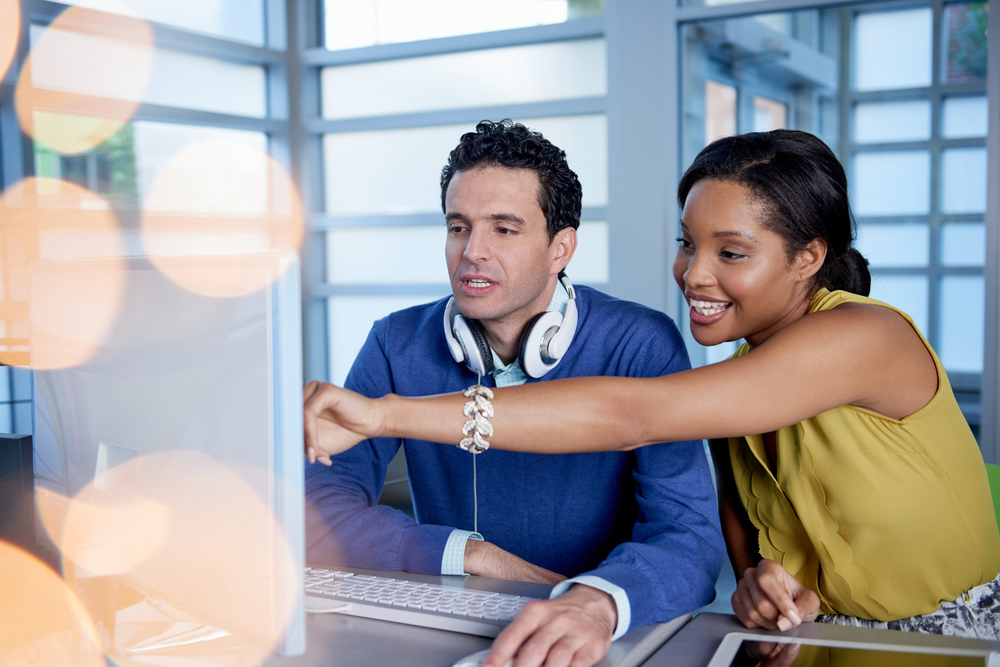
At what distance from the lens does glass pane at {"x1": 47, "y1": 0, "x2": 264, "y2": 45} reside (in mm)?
4211

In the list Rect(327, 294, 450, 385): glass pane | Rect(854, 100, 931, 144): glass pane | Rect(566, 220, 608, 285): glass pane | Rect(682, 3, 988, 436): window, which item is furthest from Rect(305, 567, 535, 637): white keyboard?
Rect(327, 294, 450, 385): glass pane

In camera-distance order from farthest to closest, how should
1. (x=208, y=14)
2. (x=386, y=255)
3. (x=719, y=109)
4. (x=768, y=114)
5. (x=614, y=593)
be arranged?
(x=386, y=255), (x=208, y=14), (x=719, y=109), (x=768, y=114), (x=614, y=593)

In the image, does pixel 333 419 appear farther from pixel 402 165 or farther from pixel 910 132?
pixel 402 165

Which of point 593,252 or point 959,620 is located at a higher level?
point 593,252

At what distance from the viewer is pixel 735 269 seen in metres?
1.33

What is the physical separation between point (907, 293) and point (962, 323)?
239 mm

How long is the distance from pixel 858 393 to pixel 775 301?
0.20 meters

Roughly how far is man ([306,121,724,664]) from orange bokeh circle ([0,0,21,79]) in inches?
117

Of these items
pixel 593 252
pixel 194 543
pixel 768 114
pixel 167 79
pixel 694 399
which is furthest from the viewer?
pixel 167 79

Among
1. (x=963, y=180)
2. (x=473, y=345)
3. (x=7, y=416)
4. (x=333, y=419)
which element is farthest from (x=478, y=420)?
(x=963, y=180)

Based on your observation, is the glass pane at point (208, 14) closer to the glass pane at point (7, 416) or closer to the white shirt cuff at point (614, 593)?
the glass pane at point (7, 416)

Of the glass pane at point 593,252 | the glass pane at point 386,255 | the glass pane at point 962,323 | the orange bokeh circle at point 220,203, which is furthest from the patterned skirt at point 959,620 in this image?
the glass pane at point 386,255

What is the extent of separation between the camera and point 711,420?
1.14 metres

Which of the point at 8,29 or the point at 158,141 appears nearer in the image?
the point at 8,29
